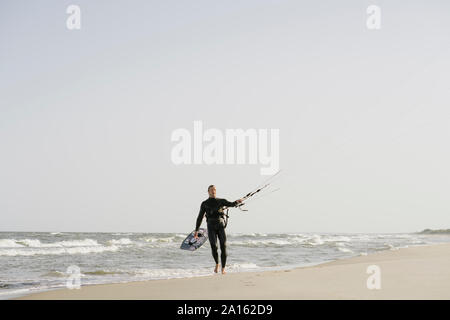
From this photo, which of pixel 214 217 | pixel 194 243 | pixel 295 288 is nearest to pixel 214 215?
pixel 214 217

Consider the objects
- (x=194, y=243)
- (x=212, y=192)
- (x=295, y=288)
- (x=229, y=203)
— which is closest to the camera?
(x=295, y=288)

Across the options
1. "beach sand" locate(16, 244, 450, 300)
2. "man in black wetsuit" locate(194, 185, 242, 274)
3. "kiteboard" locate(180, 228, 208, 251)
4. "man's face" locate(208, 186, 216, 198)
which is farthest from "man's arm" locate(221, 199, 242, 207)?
"kiteboard" locate(180, 228, 208, 251)

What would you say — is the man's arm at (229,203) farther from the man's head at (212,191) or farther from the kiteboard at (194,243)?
the kiteboard at (194,243)

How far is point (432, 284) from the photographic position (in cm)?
587

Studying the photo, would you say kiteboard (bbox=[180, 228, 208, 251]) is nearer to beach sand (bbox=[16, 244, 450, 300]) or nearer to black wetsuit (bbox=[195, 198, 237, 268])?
black wetsuit (bbox=[195, 198, 237, 268])

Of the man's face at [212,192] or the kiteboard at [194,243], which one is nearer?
the man's face at [212,192]

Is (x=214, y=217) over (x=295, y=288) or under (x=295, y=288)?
over


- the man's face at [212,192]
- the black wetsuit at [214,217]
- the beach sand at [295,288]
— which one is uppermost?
the man's face at [212,192]

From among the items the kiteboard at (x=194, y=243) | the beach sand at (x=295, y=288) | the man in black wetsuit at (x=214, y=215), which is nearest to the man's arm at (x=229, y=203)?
the man in black wetsuit at (x=214, y=215)

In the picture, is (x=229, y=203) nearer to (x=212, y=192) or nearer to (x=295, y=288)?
(x=212, y=192)

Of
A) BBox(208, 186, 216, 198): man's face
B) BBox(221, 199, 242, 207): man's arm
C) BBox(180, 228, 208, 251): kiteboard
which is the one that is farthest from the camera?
BBox(180, 228, 208, 251): kiteboard
